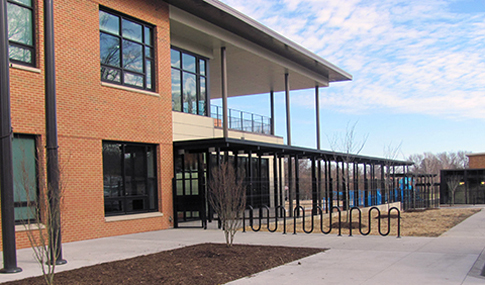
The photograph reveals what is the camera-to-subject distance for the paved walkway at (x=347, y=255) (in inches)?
306

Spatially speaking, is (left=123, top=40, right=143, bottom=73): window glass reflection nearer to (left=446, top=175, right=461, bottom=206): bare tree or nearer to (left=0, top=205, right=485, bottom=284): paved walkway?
(left=0, top=205, right=485, bottom=284): paved walkway

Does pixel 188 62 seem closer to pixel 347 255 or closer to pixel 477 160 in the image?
pixel 347 255

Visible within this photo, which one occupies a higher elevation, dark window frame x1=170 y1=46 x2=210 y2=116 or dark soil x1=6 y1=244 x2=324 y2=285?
dark window frame x1=170 y1=46 x2=210 y2=116

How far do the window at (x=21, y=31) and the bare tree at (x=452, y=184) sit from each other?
3397 cm

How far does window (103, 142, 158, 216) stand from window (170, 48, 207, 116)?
3829mm

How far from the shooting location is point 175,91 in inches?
803

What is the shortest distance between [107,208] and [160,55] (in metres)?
6.38

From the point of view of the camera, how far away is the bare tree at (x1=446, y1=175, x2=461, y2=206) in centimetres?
3719

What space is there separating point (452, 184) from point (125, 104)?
30.4 m

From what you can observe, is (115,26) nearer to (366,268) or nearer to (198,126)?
(198,126)

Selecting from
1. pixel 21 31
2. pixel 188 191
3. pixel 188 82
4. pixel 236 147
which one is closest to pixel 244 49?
pixel 188 82

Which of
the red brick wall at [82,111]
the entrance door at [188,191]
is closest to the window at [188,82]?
the entrance door at [188,191]

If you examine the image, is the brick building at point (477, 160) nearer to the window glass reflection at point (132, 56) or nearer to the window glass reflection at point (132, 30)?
the window glass reflection at point (132, 56)

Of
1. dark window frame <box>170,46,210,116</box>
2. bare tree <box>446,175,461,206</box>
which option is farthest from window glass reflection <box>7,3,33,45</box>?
bare tree <box>446,175,461,206</box>
